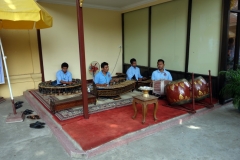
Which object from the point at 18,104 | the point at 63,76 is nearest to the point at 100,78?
the point at 63,76

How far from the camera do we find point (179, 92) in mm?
4039

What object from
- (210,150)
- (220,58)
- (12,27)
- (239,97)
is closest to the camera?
(210,150)

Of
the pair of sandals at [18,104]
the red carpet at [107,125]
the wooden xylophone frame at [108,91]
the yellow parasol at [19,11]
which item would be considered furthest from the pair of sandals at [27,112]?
the yellow parasol at [19,11]

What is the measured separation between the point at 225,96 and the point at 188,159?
111 inches

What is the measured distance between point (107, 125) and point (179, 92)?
1.72m

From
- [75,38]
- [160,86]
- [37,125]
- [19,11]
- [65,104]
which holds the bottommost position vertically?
[37,125]

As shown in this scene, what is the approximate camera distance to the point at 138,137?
121 inches

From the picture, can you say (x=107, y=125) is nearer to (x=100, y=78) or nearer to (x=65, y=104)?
(x=65, y=104)

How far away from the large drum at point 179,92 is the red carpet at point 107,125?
226 mm

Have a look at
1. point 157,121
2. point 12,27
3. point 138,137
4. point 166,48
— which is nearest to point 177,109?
point 157,121

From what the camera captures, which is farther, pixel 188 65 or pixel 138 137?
pixel 188 65

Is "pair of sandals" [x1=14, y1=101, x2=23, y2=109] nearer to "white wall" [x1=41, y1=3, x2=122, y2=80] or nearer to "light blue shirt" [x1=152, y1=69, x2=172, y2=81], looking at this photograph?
"white wall" [x1=41, y1=3, x2=122, y2=80]

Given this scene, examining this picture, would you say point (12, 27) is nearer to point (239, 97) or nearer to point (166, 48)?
point (166, 48)

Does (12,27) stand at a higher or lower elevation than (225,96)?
higher
